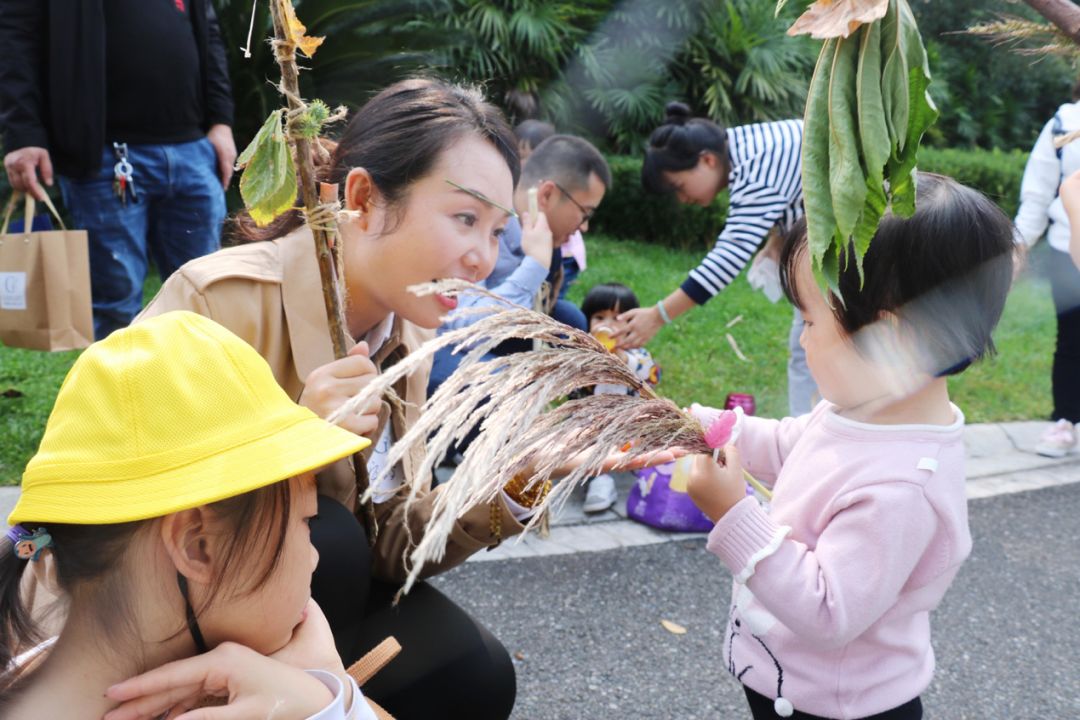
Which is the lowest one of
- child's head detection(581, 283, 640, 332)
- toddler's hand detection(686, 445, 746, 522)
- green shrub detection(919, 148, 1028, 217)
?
green shrub detection(919, 148, 1028, 217)

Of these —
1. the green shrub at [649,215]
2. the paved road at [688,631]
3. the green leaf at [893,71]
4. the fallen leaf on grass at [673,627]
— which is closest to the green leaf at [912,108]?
the green leaf at [893,71]

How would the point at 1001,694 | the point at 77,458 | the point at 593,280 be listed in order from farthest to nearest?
the point at 593,280
the point at 1001,694
the point at 77,458

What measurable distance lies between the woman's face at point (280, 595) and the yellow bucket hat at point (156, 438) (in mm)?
127

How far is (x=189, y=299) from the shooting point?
193 centimetres

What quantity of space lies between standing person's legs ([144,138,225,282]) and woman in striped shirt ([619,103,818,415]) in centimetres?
175

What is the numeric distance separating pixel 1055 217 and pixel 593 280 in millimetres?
3756

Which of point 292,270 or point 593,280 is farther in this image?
point 593,280

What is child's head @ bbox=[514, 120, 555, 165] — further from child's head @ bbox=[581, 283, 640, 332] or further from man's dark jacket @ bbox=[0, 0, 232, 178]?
man's dark jacket @ bbox=[0, 0, 232, 178]

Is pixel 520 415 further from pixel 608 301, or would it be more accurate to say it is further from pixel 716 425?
pixel 608 301

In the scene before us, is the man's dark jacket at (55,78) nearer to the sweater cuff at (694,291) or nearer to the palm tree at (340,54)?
the sweater cuff at (694,291)

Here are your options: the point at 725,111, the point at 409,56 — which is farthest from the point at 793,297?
the point at 725,111

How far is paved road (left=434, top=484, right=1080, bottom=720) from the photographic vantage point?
2818 mm

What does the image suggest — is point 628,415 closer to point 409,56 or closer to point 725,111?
point 409,56

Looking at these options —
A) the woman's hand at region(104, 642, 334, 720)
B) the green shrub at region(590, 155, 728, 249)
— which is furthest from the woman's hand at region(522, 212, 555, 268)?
the green shrub at region(590, 155, 728, 249)
